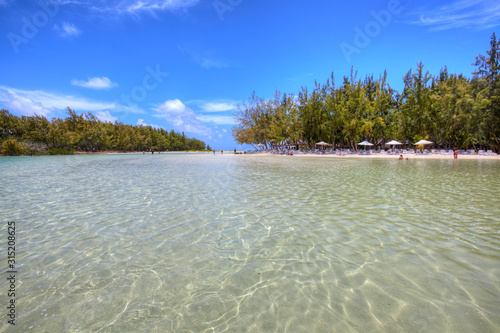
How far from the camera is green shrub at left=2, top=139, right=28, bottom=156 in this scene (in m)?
63.8

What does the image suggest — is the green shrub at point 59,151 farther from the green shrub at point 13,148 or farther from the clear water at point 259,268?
the clear water at point 259,268

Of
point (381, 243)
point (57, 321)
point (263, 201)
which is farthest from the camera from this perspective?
point (263, 201)

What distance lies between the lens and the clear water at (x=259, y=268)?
2738 mm

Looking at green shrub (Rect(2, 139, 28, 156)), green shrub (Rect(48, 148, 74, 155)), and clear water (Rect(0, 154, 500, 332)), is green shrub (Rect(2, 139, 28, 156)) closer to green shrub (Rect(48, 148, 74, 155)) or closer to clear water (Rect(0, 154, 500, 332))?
green shrub (Rect(48, 148, 74, 155))

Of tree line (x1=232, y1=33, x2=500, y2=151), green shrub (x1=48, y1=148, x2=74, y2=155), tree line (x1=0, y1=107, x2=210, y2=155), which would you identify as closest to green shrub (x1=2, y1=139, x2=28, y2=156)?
tree line (x1=0, y1=107, x2=210, y2=155)

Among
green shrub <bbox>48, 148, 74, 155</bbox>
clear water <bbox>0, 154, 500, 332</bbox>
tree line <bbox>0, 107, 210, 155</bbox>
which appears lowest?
clear water <bbox>0, 154, 500, 332</bbox>

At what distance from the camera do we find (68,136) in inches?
2911

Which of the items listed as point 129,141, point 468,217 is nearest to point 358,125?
point 468,217

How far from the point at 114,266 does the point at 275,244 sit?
2908mm

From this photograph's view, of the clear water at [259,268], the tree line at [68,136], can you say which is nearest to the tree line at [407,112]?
the clear water at [259,268]

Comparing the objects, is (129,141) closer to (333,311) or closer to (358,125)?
(358,125)

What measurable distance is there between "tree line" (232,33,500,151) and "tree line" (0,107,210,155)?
64314 millimetres

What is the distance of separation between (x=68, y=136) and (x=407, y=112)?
92.1 m

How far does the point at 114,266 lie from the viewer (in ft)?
13.0
